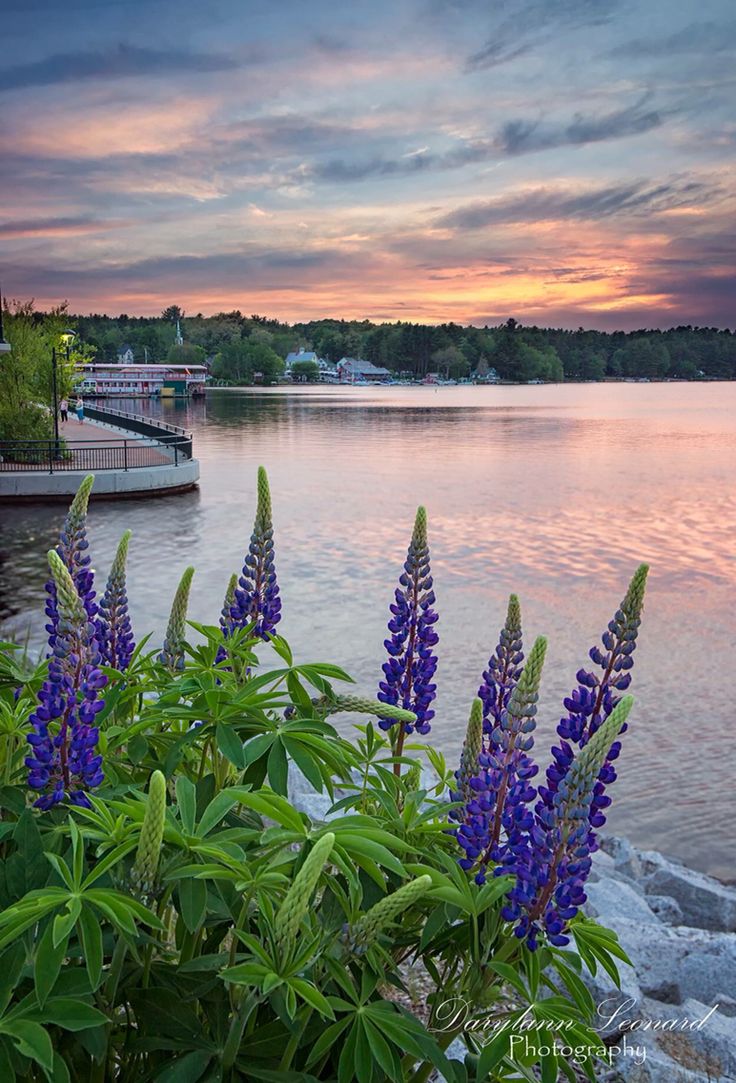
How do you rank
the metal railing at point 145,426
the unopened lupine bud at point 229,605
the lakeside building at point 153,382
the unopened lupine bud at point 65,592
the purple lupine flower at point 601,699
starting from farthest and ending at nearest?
the lakeside building at point 153,382 < the metal railing at point 145,426 < the unopened lupine bud at point 229,605 < the purple lupine flower at point 601,699 < the unopened lupine bud at point 65,592

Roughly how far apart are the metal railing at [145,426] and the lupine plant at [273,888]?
Answer: 39046mm

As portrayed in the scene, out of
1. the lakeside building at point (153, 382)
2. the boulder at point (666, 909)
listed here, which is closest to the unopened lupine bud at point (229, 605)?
→ the boulder at point (666, 909)

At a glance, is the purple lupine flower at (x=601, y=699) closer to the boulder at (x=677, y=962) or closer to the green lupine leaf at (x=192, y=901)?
the green lupine leaf at (x=192, y=901)

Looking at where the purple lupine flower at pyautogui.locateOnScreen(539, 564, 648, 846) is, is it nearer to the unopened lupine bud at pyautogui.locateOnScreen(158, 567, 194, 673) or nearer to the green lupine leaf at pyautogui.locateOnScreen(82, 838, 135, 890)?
the green lupine leaf at pyautogui.locateOnScreen(82, 838, 135, 890)

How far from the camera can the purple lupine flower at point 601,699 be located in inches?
118

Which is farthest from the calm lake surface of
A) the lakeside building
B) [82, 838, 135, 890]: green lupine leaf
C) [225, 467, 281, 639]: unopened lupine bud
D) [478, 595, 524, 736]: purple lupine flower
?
the lakeside building

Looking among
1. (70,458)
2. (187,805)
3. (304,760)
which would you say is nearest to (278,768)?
(304,760)

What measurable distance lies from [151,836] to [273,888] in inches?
21.7

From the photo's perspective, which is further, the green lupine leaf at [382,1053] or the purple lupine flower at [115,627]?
the purple lupine flower at [115,627]

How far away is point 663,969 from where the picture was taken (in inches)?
256

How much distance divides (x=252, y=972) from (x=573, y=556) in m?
30.5

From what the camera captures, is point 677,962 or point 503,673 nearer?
point 503,673

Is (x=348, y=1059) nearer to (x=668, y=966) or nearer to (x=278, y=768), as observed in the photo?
(x=278, y=768)

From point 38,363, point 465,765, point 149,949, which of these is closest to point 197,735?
point 149,949
